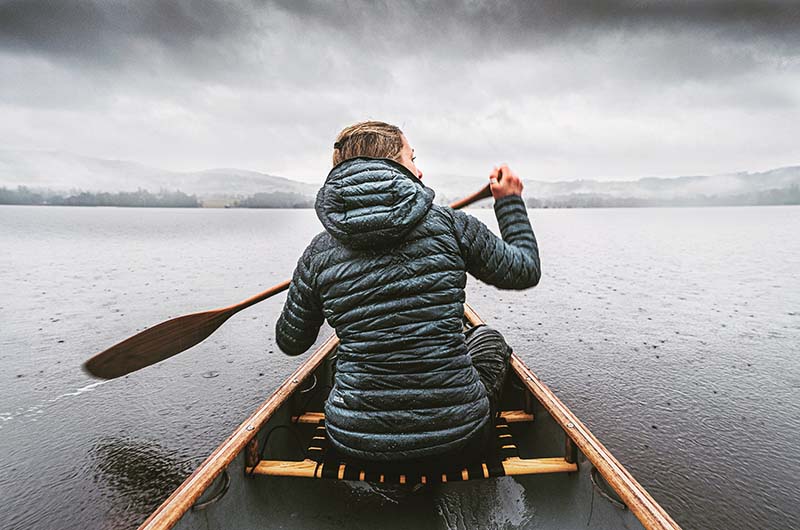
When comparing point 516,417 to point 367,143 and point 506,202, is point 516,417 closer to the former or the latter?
point 506,202

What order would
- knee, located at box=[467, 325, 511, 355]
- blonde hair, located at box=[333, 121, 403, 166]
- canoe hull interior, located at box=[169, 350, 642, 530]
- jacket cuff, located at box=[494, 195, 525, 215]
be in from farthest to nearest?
knee, located at box=[467, 325, 511, 355], canoe hull interior, located at box=[169, 350, 642, 530], jacket cuff, located at box=[494, 195, 525, 215], blonde hair, located at box=[333, 121, 403, 166]

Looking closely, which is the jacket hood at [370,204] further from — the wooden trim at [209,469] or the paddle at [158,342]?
the paddle at [158,342]

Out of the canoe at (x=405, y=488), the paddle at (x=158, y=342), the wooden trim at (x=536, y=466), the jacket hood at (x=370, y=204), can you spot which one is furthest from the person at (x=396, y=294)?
the paddle at (x=158, y=342)

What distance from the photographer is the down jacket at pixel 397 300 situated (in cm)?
175

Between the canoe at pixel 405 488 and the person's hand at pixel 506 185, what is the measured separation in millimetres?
1246

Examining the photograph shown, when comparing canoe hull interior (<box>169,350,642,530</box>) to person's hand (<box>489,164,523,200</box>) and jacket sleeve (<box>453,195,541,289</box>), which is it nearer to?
jacket sleeve (<box>453,195,541,289</box>)

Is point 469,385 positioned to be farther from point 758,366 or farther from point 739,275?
point 739,275

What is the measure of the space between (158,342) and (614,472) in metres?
3.08

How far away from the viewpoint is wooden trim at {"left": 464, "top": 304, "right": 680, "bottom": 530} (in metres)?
1.80

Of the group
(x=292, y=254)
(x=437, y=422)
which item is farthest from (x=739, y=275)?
(x=292, y=254)

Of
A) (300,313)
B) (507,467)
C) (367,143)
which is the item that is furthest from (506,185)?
(507,467)

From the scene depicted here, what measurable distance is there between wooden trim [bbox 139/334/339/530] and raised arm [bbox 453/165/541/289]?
4.69 feet

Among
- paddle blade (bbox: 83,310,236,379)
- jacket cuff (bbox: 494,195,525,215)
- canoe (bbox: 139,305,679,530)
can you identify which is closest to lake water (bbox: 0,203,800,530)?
paddle blade (bbox: 83,310,236,379)

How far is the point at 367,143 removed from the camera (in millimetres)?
1864
